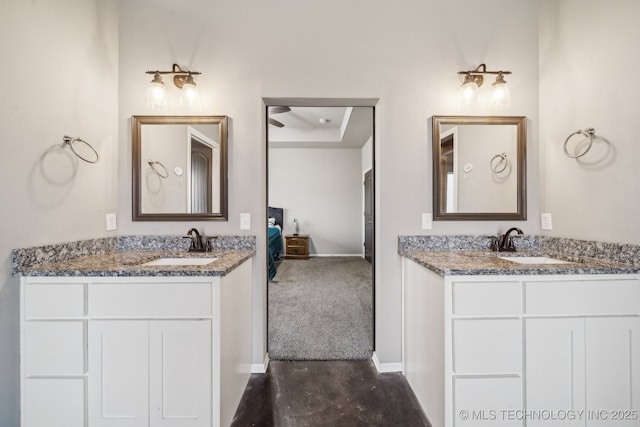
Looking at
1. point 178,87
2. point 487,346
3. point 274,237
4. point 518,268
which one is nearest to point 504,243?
point 518,268

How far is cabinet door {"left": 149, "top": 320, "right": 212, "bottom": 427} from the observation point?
1354 millimetres

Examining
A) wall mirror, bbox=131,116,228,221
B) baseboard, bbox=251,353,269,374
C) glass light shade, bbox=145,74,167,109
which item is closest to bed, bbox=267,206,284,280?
baseboard, bbox=251,353,269,374

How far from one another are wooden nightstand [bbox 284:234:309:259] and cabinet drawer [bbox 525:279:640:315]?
5223 millimetres

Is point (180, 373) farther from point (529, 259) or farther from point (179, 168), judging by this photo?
point (529, 259)

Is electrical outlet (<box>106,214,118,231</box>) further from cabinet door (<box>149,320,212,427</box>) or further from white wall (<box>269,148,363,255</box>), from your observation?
white wall (<box>269,148,363,255</box>)

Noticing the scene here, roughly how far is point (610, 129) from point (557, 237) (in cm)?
75

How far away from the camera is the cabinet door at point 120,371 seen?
1.36 metres

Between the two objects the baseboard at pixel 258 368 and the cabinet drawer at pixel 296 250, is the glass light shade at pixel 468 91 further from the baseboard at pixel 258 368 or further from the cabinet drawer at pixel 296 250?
the cabinet drawer at pixel 296 250

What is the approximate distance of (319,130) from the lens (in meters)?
6.17

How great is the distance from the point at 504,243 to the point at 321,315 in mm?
1948

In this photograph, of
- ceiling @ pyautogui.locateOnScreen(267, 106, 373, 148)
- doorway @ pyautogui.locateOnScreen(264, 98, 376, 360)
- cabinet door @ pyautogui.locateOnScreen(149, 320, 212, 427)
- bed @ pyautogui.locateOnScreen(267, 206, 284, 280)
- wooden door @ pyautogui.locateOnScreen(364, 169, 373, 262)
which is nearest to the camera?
cabinet door @ pyautogui.locateOnScreen(149, 320, 212, 427)

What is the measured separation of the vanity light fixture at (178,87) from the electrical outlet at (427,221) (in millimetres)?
1897

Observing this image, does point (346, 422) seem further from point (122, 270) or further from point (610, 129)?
point (610, 129)

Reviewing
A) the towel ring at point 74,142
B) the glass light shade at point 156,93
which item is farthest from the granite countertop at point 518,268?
the towel ring at point 74,142
